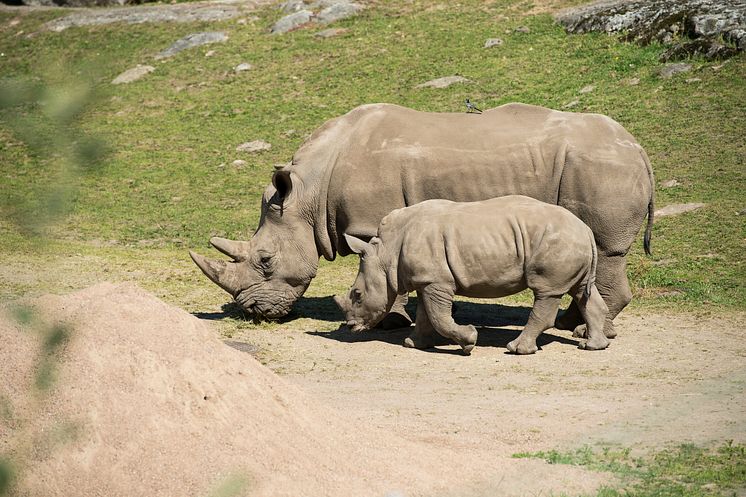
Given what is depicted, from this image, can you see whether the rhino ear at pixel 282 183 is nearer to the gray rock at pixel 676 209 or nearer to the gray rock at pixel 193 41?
the gray rock at pixel 676 209

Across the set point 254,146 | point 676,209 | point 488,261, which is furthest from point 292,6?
point 488,261

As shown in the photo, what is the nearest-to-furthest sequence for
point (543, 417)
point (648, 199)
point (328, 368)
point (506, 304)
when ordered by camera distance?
1. point (543, 417)
2. point (328, 368)
3. point (648, 199)
4. point (506, 304)

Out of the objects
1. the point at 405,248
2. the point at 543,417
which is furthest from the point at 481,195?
the point at 543,417

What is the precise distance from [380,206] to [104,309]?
18.2 ft

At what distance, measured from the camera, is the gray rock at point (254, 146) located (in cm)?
2111

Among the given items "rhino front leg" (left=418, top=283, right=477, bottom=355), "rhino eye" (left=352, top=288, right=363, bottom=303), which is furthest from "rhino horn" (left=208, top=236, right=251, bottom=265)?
"rhino front leg" (left=418, top=283, right=477, bottom=355)

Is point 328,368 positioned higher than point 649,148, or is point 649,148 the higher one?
point 328,368

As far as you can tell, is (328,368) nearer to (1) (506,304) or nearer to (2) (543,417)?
(2) (543,417)

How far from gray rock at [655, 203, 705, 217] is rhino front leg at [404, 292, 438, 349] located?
21.8ft

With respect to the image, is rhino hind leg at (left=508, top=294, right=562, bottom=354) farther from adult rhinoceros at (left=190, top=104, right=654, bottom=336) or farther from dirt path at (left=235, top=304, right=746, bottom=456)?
adult rhinoceros at (left=190, top=104, right=654, bottom=336)

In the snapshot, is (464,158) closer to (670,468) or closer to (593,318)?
(593,318)

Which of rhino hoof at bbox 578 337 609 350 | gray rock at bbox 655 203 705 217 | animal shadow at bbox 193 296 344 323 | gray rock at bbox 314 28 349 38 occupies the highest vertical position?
rhino hoof at bbox 578 337 609 350

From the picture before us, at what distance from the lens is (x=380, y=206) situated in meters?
12.0

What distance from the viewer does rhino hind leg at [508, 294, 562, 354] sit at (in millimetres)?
10555
